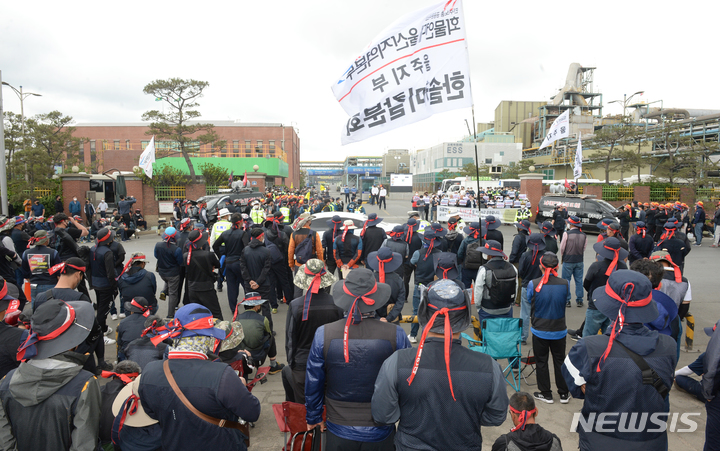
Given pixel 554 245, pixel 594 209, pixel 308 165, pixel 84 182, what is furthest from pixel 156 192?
pixel 308 165

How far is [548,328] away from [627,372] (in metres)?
2.18

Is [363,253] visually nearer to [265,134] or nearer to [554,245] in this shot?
[554,245]

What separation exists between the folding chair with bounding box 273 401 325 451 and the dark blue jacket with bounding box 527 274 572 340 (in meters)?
3.04

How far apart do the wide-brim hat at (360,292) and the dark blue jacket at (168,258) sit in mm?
5092

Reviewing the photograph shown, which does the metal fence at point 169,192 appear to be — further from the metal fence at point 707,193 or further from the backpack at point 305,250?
the metal fence at point 707,193

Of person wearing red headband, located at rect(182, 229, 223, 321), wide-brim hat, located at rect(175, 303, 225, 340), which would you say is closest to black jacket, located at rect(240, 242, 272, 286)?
person wearing red headband, located at rect(182, 229, 223, 321)

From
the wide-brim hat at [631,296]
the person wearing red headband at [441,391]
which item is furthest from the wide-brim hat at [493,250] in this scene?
the person wearing red headband at [441,391]

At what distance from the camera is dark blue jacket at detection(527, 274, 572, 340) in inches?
183

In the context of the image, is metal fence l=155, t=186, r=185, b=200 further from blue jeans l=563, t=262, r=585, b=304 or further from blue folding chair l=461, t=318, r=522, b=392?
blue folding chair l=461, t=318, r=522, b=392

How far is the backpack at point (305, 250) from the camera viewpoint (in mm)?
7349

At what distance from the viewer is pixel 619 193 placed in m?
25.4

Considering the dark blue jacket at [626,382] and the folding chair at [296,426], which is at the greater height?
the dark blue jacket at [626,382]

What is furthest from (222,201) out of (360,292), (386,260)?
(360,292)

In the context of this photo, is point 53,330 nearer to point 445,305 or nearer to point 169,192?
point 445,305
